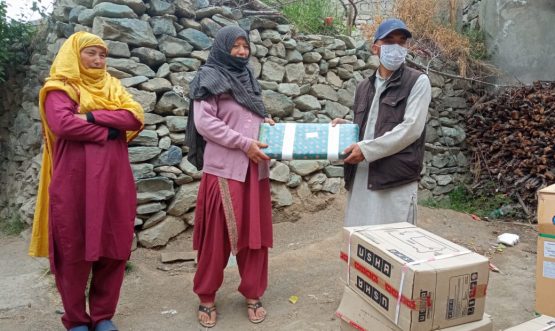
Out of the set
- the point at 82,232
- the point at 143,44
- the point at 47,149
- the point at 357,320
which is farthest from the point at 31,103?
the point at 357,320

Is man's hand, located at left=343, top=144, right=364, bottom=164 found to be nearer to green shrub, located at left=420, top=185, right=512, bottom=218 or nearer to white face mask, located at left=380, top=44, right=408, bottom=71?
white face mask, located at left=380, top=44, right=408, bottom=71

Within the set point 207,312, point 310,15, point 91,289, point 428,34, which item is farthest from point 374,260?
point 428,34

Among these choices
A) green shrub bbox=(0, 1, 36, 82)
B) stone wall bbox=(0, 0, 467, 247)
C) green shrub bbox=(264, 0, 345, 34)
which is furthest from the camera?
green shrub bbox=(264, 0, 345, 34)

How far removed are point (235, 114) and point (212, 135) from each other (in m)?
0.21

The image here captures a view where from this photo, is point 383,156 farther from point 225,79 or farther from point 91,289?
point 91,289

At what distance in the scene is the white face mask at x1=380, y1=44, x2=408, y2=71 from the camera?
258 centimetres

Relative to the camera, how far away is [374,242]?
1942mm

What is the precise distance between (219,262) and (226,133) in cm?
83

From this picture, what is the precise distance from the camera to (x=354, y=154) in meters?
2.57

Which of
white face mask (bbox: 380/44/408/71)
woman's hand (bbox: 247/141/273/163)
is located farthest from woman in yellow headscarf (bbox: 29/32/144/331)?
white face mask (bbox: 380/44/408/71)

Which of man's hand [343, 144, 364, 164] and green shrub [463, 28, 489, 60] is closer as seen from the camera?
man's hand [343, 144, 364, 164]

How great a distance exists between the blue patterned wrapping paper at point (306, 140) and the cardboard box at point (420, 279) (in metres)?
0.75

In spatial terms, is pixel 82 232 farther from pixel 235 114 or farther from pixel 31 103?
pixel 31 103

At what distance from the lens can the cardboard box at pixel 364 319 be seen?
1.85m
